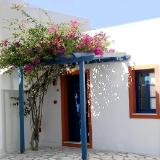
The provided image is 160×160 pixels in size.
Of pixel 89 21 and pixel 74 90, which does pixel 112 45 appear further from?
pixel 89 21

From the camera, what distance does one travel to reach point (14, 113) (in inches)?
535

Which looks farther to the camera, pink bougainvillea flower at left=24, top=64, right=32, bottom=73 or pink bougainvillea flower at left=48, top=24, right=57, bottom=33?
pink bougainvillea flower at left=24, top=64, right=32, bottom=73

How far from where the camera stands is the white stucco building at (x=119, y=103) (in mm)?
12062

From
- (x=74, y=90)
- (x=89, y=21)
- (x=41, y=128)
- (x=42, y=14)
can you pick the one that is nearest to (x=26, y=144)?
(x=41, y=128)

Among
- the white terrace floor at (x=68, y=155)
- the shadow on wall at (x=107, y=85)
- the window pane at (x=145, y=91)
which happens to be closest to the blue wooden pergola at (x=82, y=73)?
the shadow on wall at (x=107, y=85)

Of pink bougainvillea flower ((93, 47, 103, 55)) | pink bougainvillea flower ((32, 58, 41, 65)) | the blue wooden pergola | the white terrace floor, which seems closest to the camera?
the blue wooden pergola

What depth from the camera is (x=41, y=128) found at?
14.8 metres

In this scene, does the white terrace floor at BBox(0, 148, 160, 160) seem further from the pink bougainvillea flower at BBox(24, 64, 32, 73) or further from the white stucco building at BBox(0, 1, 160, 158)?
the pink bougainvillea flower at BBox(24, 64, 32, 73)

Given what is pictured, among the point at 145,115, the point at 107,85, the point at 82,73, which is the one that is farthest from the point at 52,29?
the point at 145,115

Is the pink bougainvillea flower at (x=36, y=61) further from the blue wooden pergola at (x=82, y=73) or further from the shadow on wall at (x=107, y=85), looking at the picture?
the shadow on wall at (x=107, y=85)

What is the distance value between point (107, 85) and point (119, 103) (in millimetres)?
724

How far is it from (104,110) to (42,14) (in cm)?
413

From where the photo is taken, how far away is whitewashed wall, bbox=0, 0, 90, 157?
1318 centimetres

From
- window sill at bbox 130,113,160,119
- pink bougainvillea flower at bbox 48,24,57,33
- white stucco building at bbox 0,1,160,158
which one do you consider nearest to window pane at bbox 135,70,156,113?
white stucco building at bbox 0,1,160,158
